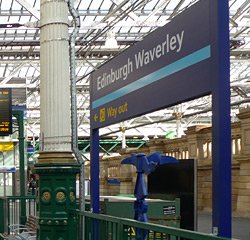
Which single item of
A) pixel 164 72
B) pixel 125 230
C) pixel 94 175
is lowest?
pixel 125 230

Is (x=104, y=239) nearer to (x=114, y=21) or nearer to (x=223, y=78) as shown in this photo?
(x=223, y=78)

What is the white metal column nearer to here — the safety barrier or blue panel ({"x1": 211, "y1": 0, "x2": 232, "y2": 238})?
blue panel ({"x1": 211, "y1": 0, "x2": 232, "y2": 238})

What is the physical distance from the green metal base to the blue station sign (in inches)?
42.0

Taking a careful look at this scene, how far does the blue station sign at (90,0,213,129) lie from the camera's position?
165 inches

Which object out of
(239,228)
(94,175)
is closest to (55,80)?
(94,175)

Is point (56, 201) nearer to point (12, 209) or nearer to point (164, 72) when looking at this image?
point (164, 72)

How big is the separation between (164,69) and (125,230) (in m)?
1.33

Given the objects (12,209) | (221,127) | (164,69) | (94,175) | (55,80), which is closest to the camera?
(221,127)

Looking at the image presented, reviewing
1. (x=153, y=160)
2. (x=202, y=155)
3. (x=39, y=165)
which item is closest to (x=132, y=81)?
(x=153, y=160)

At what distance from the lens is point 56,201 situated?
6973 millimetres

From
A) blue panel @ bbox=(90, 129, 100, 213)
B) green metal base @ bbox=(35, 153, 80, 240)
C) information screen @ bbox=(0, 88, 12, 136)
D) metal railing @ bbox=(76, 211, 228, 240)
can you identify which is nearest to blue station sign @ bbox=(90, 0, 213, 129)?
blue panel @ bbox=(90, 129, 100, 213)

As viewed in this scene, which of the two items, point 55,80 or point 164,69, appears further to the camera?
point 55,80

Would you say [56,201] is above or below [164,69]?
below

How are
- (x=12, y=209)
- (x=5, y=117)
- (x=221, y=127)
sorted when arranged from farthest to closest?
1. (x=12, y=209)
2. (x=5, y=117)
3. (x=221, y=127)
